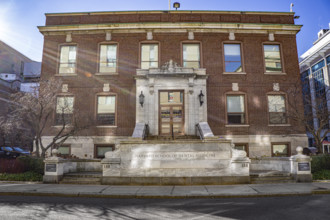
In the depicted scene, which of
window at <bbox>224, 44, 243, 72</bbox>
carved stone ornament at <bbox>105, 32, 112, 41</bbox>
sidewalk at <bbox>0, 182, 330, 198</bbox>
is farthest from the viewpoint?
carved stone ornament at <bbox>105, 32, 112, 41</bbox>

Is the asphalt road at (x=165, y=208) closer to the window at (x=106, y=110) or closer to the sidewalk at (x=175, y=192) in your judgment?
the sidewalk at (x=175, y=192)

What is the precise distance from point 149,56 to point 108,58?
3300 mm

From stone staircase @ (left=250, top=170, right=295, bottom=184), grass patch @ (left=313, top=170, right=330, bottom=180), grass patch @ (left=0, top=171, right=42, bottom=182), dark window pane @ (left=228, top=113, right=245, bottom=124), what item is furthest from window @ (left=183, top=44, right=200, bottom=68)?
grass patch @ (left=0, top=171, right=42, bottom=182)

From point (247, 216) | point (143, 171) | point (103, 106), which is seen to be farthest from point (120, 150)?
point (103, 106)

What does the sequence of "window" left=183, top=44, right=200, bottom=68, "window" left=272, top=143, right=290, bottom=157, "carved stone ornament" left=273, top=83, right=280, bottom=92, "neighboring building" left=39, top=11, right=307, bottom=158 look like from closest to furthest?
1. "neighboring building" left=39, top=11, right=307, bottom=158
2. "window" left=272, top=143, right=290, bottom=157
3. "carved stone ornament" left=273, top=83, right=280, bottom=92
4. "window" left=183, top=44, right=200, bottom=68

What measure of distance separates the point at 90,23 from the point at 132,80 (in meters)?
6.22

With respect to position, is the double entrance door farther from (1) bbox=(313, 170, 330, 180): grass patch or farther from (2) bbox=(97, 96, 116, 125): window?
(1) bbox=(313, 170, 330, 180): grass patch

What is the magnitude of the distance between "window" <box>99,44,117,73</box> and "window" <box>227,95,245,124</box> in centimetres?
936

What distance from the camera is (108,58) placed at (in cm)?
1939

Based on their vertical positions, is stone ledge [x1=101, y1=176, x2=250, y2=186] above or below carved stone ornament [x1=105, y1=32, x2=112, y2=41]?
below

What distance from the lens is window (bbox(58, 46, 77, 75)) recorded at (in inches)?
766

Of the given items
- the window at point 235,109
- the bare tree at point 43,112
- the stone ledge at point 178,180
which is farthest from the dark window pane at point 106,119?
the window at point 235,109

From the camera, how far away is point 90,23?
19953 millimetres

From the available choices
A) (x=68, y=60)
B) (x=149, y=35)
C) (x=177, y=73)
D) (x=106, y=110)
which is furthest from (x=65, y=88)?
(x=177, y=73)
